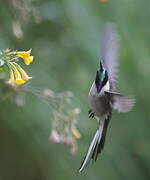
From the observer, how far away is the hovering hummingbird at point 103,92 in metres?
1.70

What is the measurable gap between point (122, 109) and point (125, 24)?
3338 millimetres

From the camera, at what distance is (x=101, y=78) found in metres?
1.68

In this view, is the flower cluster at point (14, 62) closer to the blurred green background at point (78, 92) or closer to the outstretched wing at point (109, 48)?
the outstretched wing at point (109, 48)

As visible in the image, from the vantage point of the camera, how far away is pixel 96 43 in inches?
176

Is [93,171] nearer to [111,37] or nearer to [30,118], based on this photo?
[30,118]

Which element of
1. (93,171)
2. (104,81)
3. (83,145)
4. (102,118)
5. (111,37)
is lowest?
(93,171)

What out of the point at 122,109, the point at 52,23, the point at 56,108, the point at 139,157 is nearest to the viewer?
the point at 122,109

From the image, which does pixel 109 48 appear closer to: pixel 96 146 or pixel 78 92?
pixel 96 146

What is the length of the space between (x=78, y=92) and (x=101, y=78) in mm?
2664

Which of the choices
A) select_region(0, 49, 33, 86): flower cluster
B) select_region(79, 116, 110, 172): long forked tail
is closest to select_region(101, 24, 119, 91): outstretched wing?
select_region(79, 116, 110, 172): long forked tail

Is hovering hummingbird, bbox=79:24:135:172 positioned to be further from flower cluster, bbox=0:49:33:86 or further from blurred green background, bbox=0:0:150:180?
blurred green background, bbox=0:0:150:180

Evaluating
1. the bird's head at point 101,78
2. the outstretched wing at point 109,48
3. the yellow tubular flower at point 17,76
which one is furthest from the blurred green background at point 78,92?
the yellow tubular flower at point 17,76

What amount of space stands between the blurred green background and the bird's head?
1.65m

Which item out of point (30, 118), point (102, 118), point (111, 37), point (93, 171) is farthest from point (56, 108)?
point (93, 171)
